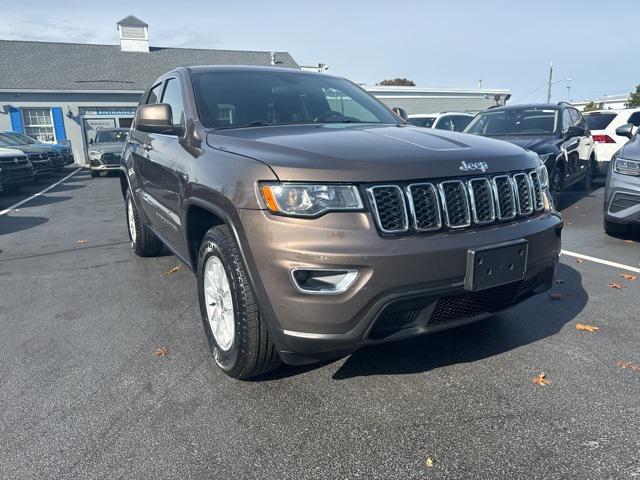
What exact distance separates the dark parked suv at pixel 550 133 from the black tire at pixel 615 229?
1.20m

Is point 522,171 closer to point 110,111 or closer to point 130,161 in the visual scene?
point 130,161

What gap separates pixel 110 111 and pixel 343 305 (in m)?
27.3

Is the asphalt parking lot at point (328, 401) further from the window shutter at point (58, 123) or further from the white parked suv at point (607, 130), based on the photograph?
the window shutter at point (58, 123)

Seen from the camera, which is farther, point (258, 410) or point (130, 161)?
point (130, 161)

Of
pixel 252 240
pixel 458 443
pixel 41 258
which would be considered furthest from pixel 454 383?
pixel 41 258

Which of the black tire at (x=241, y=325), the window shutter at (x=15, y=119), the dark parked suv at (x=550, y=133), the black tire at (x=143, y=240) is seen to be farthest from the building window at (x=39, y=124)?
the black tire at (x=241, y=325)

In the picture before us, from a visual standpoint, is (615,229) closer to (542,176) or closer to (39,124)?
(542,176)

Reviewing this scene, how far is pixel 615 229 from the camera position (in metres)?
6.27

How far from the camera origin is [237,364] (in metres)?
2.75

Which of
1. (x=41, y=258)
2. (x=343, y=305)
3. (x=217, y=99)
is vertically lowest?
(x=41, y=258)

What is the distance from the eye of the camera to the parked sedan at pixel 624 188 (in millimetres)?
5617

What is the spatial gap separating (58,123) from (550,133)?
80.3 feet

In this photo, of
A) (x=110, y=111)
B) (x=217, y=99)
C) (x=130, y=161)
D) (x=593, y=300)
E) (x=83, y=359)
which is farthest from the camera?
(x=110, y=111)

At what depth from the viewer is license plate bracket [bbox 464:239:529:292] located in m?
2.45
